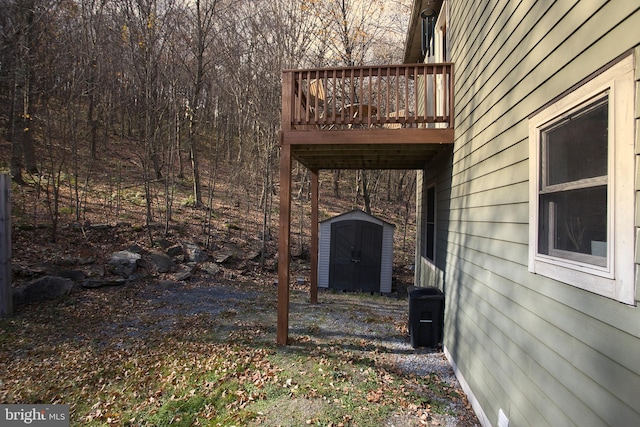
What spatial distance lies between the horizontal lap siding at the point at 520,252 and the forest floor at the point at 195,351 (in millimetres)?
911

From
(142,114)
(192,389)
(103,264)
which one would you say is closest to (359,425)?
(192,389)

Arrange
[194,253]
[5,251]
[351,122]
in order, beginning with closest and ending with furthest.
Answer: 1. [351,122]
2. [5,251]
3. [194,253]

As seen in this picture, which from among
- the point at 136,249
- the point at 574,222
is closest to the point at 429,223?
the point at 574,222

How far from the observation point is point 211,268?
29.9ft

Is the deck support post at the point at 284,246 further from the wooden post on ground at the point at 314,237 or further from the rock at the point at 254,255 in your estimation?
the rock at the point at 254,255

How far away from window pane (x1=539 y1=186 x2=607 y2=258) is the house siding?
0.21m

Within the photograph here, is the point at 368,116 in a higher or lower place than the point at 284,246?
higher

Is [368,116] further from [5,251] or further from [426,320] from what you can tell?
[5,251]

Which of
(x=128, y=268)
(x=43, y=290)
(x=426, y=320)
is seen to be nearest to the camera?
(x=426, y=320)

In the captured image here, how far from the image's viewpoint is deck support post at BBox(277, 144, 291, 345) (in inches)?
200

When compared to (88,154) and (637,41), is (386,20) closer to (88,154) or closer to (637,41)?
(88,154)

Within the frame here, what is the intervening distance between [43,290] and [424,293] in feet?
20.5

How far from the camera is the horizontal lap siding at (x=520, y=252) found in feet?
5.07

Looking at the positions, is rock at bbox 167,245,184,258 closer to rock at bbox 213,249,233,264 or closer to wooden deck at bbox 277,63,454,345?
rock at bbox 213,249,233,264
